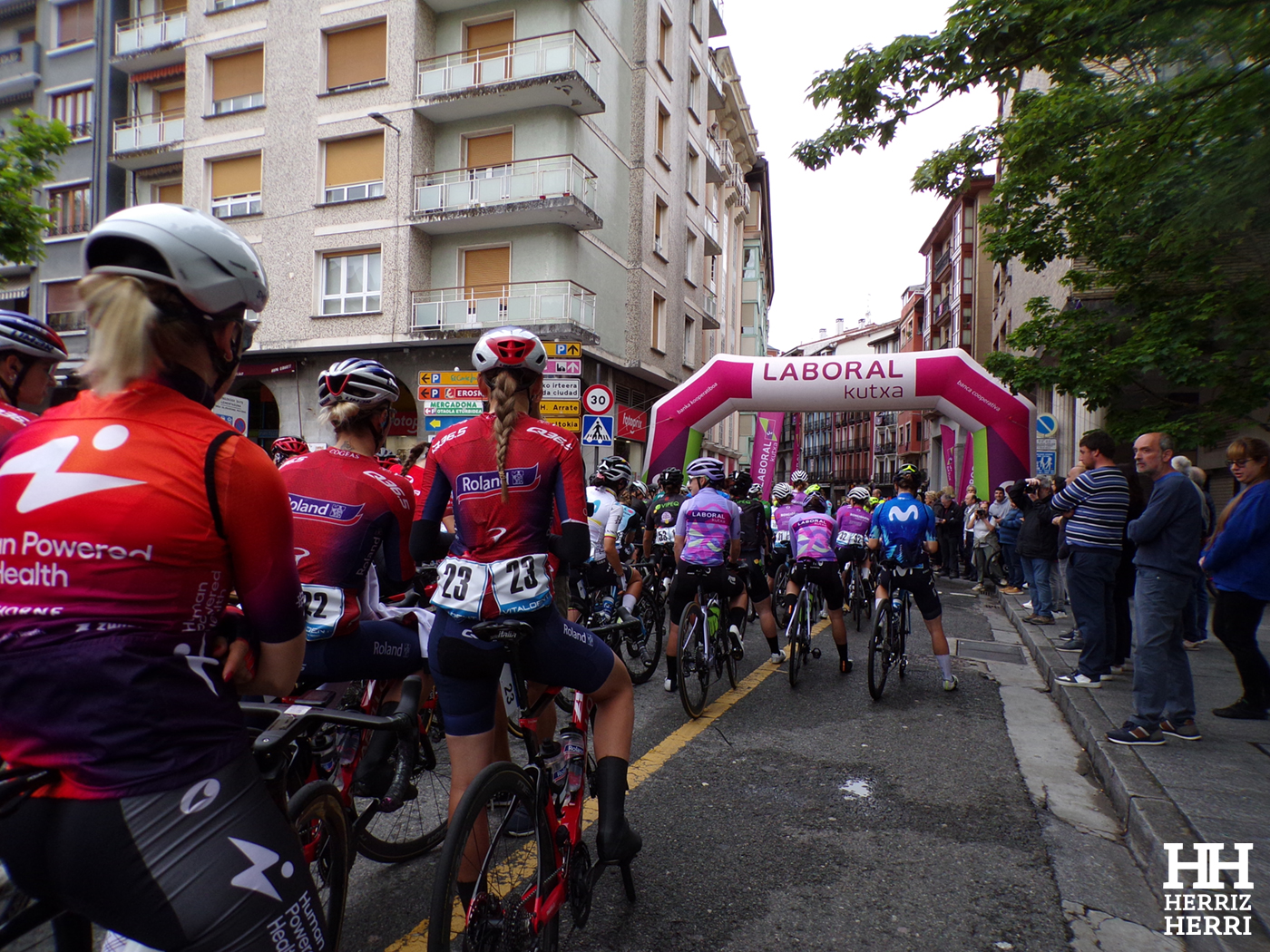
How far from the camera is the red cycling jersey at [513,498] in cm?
266

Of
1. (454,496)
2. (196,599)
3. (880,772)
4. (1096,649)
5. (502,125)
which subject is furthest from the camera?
(502,125)

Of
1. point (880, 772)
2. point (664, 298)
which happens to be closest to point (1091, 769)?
point (880, 772)

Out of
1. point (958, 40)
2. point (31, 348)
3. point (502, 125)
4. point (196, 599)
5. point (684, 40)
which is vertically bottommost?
point (196, 599)

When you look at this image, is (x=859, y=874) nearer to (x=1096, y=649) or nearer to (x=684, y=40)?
(x=1096, y=649)

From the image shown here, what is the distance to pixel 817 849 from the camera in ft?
12.4

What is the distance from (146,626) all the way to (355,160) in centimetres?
2211

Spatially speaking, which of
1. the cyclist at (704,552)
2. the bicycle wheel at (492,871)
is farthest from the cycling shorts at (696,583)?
the bicycle wheel at (492,871)

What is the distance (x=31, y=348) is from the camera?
3328 mm

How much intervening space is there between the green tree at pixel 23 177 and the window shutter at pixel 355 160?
9.53 meters

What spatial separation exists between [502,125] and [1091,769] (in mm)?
19764

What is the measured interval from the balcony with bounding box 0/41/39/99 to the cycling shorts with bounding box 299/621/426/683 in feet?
98.7

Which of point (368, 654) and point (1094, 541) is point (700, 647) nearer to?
point (1094, 541)

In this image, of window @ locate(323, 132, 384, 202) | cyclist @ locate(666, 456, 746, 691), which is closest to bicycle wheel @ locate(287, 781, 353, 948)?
cyclist @ locate(666, 456, 746, 691)

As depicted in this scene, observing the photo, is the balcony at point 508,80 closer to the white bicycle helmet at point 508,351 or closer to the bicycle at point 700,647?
the bicycle at point 700,647
